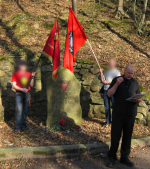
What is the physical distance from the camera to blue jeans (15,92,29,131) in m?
4.77

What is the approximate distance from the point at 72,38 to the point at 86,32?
594 centimetres

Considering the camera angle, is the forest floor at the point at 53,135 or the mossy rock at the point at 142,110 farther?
the mossy rock at the point at 142,110

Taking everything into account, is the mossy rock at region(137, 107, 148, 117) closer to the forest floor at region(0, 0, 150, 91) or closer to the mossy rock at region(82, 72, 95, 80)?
the forest floor at region(0, 0, 150, 91)

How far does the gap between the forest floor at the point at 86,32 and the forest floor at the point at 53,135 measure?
107 inches

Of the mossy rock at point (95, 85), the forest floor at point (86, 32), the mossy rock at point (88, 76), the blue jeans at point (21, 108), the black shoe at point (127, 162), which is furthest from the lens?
the forest floor at point (86, 32)

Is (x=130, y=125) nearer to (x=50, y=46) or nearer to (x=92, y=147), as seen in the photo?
(x=92, y=147)

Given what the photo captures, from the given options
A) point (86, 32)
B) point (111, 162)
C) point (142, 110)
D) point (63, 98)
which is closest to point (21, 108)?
point (63, 98)

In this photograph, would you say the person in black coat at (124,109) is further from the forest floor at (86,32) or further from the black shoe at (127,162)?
the forest floor at (86,32)

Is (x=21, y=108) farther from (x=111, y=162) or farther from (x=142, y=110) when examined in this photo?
(x=142, y=110)

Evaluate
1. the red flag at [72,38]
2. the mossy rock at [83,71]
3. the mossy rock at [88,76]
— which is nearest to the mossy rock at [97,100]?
the mossy rock at [88,76]

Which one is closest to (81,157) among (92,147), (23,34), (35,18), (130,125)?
(92,147)

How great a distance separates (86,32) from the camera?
35.3ft

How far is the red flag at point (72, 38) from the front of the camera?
16.7 feet

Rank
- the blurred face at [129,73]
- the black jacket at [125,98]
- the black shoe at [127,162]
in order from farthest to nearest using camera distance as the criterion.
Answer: the black shoe at [127,162]
the black jacket at [125,98]
the blurred face at [129,73]
